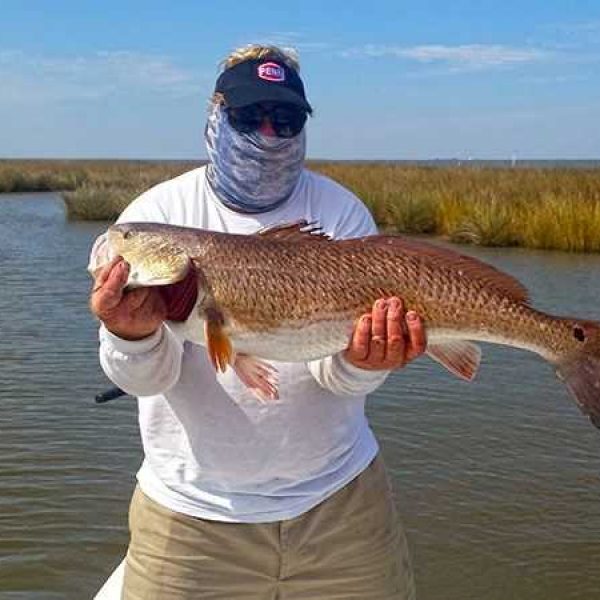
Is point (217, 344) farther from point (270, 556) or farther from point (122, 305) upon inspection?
point (270, 556)

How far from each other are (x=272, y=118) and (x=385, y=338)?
2.69 feet

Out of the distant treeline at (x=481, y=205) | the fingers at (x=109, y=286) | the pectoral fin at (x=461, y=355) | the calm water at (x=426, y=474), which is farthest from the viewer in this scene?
the distant treeline at (x=481, y=205)

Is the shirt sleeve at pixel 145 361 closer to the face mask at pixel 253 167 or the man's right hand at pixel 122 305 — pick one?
the man's right hand at pixel 122 305

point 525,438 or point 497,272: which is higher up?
point 497,272

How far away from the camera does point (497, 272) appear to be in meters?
3.21

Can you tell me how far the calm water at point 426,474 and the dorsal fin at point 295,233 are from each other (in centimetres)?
328

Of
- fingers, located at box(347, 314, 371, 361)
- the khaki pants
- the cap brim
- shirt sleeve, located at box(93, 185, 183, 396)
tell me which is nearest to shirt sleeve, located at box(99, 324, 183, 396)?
shirt sleeve, located at box(93, 185, 183, 396)

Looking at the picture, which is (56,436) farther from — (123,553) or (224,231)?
(224,231)

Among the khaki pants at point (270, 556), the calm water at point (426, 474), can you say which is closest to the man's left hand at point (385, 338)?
the khaki pants at point (270, 556)

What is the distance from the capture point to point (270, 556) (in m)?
3.14

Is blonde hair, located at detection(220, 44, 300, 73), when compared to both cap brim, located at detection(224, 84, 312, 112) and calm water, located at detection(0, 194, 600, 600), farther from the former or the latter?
calm water, located at detection(0, 194, 600, 600)

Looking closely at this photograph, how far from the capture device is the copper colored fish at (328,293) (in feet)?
10.2

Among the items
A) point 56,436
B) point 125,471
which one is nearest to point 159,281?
point 125,471

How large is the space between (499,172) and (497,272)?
28.6m
